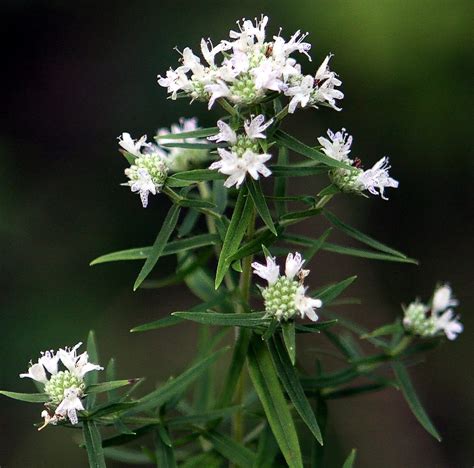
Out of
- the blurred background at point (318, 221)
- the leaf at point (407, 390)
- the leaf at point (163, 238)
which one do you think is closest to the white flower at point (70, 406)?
the leaf at point (163, 238)

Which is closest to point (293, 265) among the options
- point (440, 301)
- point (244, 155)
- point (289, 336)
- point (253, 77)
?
point (289, 336)

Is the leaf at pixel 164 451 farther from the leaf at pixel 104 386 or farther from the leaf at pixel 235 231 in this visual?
the leaf at pixel 235 231

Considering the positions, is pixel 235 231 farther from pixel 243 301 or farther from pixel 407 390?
pixel 407 390

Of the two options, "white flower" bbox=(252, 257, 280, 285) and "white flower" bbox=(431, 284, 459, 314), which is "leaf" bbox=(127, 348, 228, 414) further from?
"white flower" bbox=(431, 284, 459, 314)

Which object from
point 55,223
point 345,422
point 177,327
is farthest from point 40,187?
point 345,422

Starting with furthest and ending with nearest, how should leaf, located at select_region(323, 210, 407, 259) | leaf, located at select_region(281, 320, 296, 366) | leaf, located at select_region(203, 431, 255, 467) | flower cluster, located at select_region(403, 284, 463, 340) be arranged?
1. flower cluster, located at select_region(403, 284, 463, 340)
2. leaf, located at select_region(203, 431, 255, 467)
3. leaf, located at select_region(323, 210, 407, 259)
4. leaf, located at select_region(281, 320, 296, 366)

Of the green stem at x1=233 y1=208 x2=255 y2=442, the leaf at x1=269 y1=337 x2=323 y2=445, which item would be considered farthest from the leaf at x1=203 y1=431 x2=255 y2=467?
the leaf at x1=269 y1=337 x2=323 y2=445

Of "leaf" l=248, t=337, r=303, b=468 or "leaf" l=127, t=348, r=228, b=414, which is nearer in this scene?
"leaf" l=248, t=337, r=303, b=468

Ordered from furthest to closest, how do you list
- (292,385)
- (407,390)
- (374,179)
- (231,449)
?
(407,390)
(231,449)
(374,179)
(292,385)
